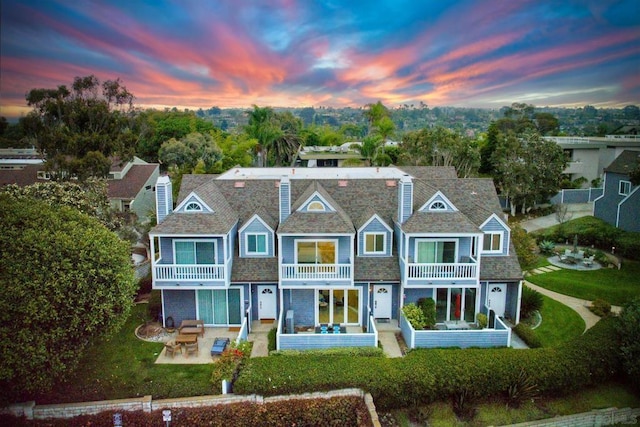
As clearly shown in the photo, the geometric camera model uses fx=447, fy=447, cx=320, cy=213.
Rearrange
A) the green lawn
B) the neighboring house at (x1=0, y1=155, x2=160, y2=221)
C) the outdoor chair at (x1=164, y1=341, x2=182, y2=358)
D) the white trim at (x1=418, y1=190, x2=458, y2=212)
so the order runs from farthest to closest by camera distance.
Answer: the neighboring house at (x1=0, y1=155, x2=160, y2=221), the green lawn, the white trim at (x1=418, y1=190, x2=458, y2=212), the outdoor chair at (x1=164, y1=341, x2=182, y2=358)

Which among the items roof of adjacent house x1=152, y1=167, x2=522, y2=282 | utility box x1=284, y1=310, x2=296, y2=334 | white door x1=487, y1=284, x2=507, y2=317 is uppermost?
roof of adjacent house x1=152, y1=167, x2=522, y2=282

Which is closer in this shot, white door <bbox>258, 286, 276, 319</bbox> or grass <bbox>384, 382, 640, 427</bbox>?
grass <bbox>384, 382, 640, 427</bbox>

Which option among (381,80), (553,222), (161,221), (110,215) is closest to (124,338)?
(161,221)

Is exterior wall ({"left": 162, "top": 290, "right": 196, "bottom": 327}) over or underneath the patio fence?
over

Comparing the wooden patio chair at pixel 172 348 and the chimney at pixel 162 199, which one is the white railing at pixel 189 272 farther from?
the wooden patio chair at pixel 172 348

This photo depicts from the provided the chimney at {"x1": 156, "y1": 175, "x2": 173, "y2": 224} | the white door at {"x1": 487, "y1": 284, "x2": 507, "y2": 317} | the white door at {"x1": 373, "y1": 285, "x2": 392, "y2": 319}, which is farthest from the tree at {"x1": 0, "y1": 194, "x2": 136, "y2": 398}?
the white door at {"x1": 487, "y1": 284, "x2": 507, "y2": 317}

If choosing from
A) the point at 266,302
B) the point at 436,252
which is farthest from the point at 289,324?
the point at 436,252

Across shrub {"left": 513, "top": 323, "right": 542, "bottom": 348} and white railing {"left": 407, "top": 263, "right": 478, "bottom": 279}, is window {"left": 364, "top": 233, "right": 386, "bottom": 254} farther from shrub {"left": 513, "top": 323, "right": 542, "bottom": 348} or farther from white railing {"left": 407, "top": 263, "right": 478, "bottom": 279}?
shrub {"left": 513, "top": 323, "right": 542, "bottom": 348}
